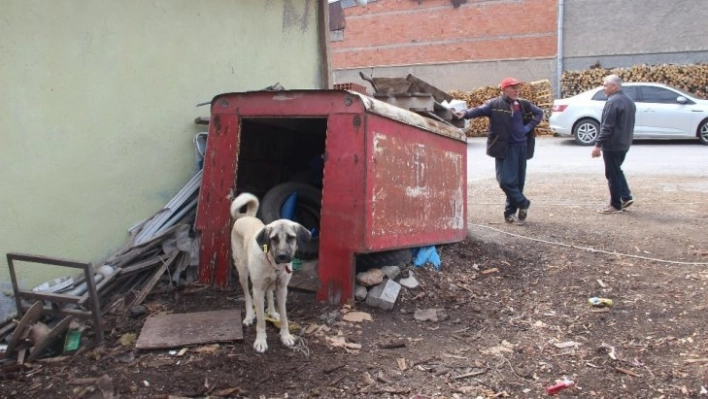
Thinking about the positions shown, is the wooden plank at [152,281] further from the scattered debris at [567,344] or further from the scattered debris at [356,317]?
the scattered debris at [567,344]

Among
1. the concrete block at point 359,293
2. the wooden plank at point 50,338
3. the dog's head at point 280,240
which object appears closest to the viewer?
the dog's head at point 280,240

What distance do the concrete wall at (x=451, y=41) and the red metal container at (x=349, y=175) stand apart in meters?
17.7

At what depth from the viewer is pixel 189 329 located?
4008 mm

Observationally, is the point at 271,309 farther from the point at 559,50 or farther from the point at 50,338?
the point at 559,50

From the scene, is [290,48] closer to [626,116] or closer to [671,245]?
[626,116]

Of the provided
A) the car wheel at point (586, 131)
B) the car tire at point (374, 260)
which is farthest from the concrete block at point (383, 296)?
the car wheel at point (586, 131)

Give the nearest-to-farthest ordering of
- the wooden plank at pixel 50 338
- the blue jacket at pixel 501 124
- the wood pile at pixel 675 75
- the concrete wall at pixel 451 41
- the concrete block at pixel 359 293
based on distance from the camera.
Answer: the wooden plank at pixel 50 338 → the concrete block at pixel 359 293 → the blue jacket at pixel 501 124 → the wood pile at pixel 675 75 → the concrete wall at pixel 451 41

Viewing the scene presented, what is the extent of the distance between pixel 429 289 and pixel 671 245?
300 centimetres

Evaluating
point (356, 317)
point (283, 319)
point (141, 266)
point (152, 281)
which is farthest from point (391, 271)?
point (141, 266)

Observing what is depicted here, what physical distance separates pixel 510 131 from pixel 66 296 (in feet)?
16.7

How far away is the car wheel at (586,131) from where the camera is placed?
48.2 feet

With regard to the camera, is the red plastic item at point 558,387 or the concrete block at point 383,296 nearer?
the red plastic item at point 558,387

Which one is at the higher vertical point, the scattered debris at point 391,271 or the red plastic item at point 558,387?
the scattered debris at point 391,271

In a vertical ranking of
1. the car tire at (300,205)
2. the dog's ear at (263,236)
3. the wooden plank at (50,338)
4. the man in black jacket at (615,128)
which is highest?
the man in black jacket at (615,128)
